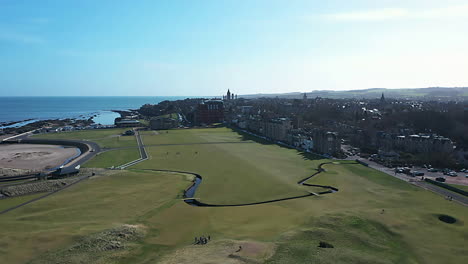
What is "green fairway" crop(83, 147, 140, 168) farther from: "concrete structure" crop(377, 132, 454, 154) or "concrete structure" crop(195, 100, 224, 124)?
"concrete structure" crop(195, 100, 224, 124)

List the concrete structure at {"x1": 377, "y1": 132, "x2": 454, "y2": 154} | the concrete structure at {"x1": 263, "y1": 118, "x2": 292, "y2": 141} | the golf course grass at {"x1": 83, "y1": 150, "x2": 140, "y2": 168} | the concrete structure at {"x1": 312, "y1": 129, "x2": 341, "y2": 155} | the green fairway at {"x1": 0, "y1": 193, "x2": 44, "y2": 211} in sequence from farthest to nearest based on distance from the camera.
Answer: the concrete structure at {"x1": 263, "y1": 118, "x2": 292, "y2": 141} < the concrete structure at {"x1": 312, "y1": 129, "x2": 341, "y2": 155} < the concrete structure at {"x1": 377, "y1": 132, "x2": 454, "y2": 154} < the golf course grass at {"x1": 83, "y1": 150, "x2": 140, "y2": 168} < the green fairway at {"x1": 0, "y1": 193, "x2": 44, "y2": 211}

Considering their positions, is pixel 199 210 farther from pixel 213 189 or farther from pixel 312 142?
pixel 312 142

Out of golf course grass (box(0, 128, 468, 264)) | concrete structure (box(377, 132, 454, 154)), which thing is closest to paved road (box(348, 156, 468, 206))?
golf course grass (box(0, 128, 468, 264))

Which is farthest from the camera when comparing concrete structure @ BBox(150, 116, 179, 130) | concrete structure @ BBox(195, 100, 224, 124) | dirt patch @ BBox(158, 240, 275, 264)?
concrete structure @ BBox(195, 100, 224, 124)

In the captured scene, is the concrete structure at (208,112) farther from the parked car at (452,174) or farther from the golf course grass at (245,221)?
the parked car at (452,174)

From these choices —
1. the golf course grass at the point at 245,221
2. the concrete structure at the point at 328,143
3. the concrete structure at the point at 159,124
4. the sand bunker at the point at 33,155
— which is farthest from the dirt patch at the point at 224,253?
the concrete structure at the point at 159,124

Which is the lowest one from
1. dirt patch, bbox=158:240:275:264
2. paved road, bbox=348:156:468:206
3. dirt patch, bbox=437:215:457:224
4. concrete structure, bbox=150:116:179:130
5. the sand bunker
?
paved road, bbox=348:156:468:206
